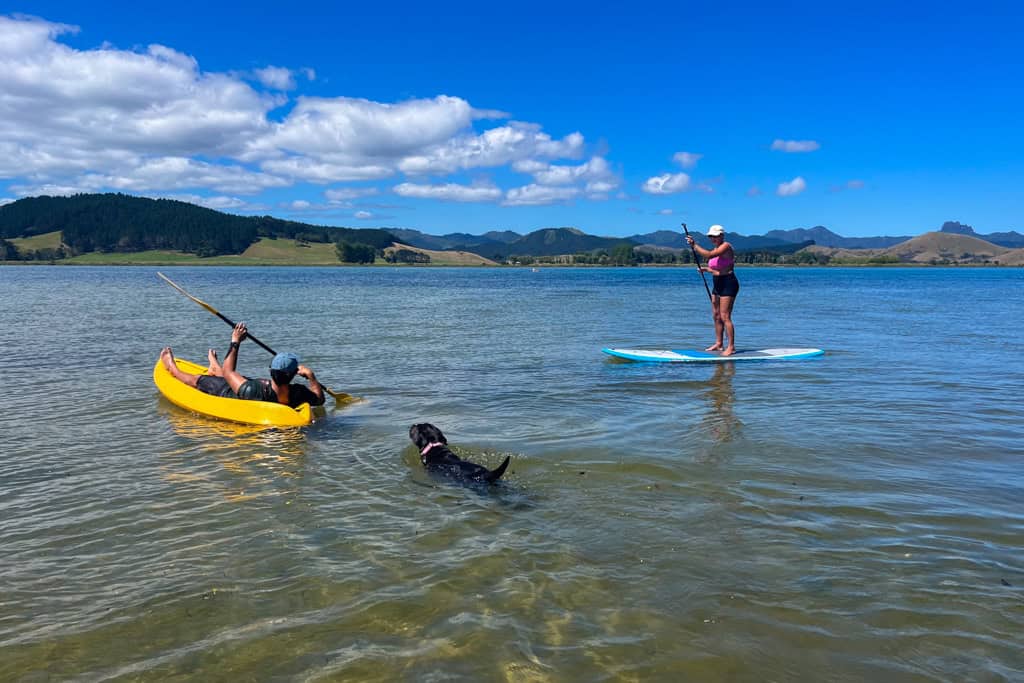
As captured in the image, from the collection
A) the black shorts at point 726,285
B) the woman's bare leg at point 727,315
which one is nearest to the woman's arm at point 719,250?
the black shorts at point 726,285

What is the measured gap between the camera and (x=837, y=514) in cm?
687

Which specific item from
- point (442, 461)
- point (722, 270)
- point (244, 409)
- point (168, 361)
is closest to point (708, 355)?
point (722, 270)

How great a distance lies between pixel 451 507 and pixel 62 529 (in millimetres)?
4074

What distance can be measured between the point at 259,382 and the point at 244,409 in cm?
59

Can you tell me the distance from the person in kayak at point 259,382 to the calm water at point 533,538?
0.69m

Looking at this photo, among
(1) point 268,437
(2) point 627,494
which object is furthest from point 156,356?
(2) point 627,494

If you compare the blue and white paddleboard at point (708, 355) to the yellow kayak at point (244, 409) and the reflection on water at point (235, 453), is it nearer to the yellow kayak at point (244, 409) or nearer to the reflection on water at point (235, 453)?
the yellow kayak at point (244, 409)

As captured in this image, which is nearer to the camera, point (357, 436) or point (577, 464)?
point (577, 464)

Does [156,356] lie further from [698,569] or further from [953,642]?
[953,642]

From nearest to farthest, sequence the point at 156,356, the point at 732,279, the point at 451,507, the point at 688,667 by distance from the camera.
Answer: the point at 688,667 → the point at 451,507 → the point at 732,279 → the point at 156,356

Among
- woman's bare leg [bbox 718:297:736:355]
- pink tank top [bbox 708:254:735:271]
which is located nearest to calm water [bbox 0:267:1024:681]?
woman's bare leg [bbox 718:297:736:355]

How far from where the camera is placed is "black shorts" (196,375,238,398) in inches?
483

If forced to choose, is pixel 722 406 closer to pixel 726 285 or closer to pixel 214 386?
pixel 726 285

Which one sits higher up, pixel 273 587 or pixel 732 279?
pixel 732 279
